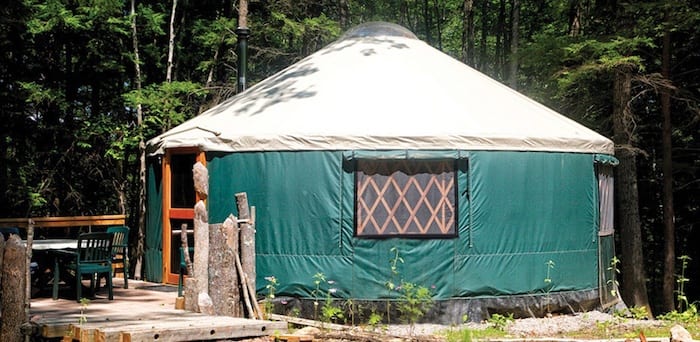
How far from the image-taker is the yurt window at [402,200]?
23.7 ft

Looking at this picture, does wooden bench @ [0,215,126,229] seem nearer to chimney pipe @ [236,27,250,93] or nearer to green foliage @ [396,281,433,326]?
chimney pipe @ [236,27,250,93]

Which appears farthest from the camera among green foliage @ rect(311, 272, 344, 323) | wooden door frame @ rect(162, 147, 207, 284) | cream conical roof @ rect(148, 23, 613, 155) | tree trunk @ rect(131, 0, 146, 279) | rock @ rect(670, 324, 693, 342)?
tree trunk @ rect(131, 0, 146, 279)

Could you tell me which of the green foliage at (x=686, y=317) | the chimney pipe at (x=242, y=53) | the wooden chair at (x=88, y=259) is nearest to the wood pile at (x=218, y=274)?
the wooden chair at (x=88, y=259)

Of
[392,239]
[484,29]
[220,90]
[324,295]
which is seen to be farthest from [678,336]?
[484,29]

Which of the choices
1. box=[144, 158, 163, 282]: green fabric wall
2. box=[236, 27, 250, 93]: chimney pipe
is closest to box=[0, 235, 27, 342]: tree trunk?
box=[144, 158, 163, 282]: green fabric wall

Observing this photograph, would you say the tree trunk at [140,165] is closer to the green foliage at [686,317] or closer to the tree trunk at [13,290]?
the tree trunk at [13,290]

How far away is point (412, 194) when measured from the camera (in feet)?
23.8

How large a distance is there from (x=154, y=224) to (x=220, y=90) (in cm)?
453

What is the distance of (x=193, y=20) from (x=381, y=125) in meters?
7.98

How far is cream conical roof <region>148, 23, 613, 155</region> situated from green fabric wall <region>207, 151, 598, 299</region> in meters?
0.17

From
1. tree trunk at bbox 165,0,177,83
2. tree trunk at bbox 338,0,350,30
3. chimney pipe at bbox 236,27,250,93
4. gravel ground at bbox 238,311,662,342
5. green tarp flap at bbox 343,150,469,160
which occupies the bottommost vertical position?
gravel ground at bbox 238,311,662,342

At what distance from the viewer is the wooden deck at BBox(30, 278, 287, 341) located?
17.0 ft

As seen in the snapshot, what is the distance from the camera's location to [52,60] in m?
13.2

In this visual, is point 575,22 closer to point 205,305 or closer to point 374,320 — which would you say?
point 374,320
